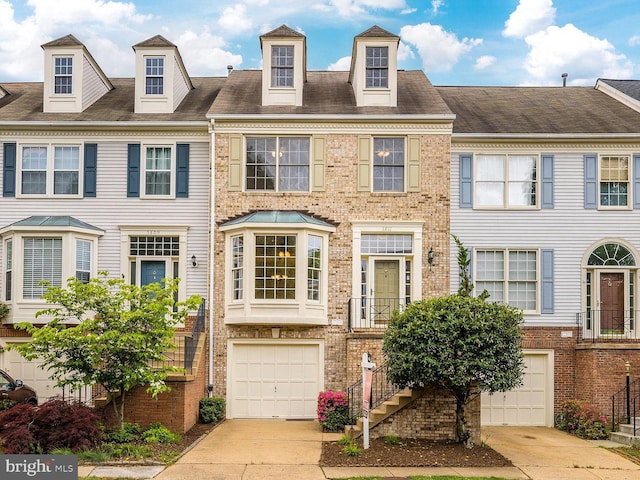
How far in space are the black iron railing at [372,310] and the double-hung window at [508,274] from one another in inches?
103

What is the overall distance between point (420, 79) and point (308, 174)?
18.2 ft

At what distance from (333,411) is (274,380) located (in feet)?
8.91

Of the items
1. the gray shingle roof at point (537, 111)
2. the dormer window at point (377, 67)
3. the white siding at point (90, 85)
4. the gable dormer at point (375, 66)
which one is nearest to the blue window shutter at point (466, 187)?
the gray shingle roof at point (537, 111)

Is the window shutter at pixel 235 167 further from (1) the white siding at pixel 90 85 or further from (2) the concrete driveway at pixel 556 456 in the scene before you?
(2) the concrete driveway at pixel 556 456

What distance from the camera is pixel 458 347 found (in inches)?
532

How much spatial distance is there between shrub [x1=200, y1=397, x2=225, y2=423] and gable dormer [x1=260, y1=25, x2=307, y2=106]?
27.9ft

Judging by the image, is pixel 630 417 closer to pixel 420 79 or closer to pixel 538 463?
pixel 538 463

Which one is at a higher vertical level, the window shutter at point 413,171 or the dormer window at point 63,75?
the dormer window at point 63,75

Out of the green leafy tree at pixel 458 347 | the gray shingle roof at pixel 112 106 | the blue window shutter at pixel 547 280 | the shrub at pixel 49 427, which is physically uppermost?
the gray shingle roof at pixel 112 106

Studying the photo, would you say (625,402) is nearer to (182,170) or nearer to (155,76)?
(182,170)

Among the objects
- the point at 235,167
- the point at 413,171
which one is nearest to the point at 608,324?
the point at 413,171

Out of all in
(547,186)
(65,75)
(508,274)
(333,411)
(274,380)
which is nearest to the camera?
(333,411)

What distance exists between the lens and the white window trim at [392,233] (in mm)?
18406

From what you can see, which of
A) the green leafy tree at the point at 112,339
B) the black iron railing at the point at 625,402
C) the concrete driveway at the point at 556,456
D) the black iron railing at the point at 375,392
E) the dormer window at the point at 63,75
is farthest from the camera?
the dormer window at the point at 63,75
